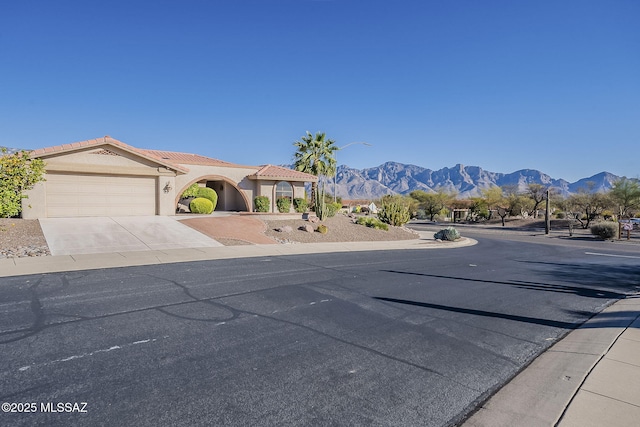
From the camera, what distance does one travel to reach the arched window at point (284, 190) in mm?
31391

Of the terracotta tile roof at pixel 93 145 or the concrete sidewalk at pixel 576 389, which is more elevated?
the terracotta tile roof at pixel 93 145

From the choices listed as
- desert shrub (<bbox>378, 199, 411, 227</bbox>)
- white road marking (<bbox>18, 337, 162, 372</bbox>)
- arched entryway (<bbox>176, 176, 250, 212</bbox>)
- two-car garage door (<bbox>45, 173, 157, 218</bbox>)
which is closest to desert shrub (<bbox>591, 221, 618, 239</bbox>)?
desert shrub (<bbox>378, 199, 411, 227</bbox>)

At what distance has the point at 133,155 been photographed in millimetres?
23406

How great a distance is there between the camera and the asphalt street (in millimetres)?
3703

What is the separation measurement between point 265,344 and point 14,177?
17.5 m

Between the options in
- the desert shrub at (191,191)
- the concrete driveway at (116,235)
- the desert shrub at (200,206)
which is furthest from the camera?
the desert shrub at (191,191)

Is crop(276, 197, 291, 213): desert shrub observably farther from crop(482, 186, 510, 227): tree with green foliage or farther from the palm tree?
crop(482, 186, 510, 227): tree with green foliage

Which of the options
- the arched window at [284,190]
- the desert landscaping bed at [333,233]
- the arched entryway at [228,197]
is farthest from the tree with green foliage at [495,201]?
the arched entryway at [228,197]

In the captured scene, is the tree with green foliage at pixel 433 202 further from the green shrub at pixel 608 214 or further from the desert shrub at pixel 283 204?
the desert shrub at pixel 283 204

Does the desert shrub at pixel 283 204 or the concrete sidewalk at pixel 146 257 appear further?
the desert shrub at pixel 283 204

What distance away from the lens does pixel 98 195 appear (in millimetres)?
22156

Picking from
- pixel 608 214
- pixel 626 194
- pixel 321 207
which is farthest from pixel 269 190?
pixel 608 214

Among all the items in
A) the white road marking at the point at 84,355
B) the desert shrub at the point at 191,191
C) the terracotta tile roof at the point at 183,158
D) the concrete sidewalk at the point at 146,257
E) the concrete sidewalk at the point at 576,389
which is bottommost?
the concrete sidewalk at the point at 576,389

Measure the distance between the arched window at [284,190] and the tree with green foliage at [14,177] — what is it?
53.4 feet
